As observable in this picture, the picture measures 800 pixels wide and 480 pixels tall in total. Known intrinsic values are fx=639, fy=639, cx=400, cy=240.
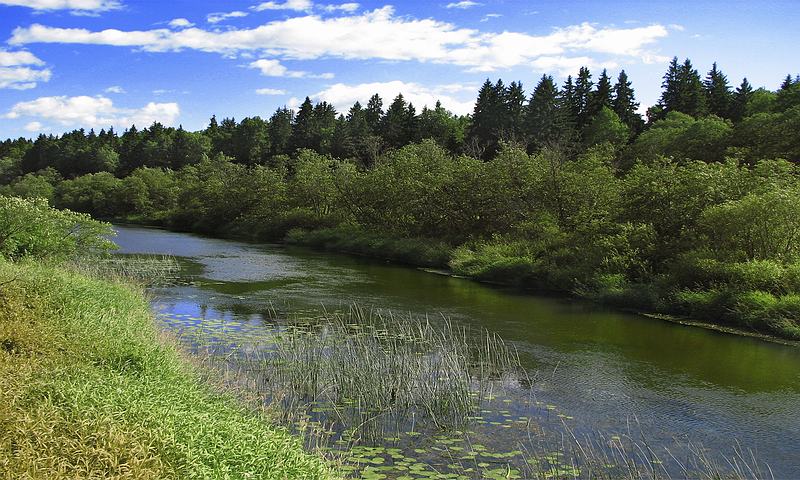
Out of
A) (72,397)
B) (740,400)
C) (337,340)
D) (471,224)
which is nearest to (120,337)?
(72,397)

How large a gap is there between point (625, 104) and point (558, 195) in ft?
134

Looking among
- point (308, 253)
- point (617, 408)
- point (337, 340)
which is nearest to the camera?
point (617, 408)

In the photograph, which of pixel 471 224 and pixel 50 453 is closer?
pixel 50 453

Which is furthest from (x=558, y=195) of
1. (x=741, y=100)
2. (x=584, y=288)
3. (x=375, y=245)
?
(x=741, y=100)

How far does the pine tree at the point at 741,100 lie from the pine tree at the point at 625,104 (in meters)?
9.18

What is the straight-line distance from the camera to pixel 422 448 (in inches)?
382

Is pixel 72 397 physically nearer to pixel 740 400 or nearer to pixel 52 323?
pixel 52 323

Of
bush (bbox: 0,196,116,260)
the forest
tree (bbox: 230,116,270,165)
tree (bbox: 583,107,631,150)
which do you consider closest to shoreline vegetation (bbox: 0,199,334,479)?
bush (bbox: 0,196,116,260)

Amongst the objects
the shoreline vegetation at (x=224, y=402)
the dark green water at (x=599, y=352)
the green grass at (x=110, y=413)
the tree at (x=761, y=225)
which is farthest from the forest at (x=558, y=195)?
the green grass at (x=110, y=413)

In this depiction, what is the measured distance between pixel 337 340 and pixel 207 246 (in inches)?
1320

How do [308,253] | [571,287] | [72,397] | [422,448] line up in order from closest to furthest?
[72,397] → [422,448] → [571,287] → [308,253]

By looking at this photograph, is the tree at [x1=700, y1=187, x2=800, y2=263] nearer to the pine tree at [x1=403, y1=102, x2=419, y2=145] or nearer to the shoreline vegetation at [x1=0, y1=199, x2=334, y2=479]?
the shoreline vegetation at [x1=0, y1=199, x2=334, y2=479]

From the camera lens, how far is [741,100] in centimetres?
6100

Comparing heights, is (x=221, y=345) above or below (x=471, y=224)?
below
